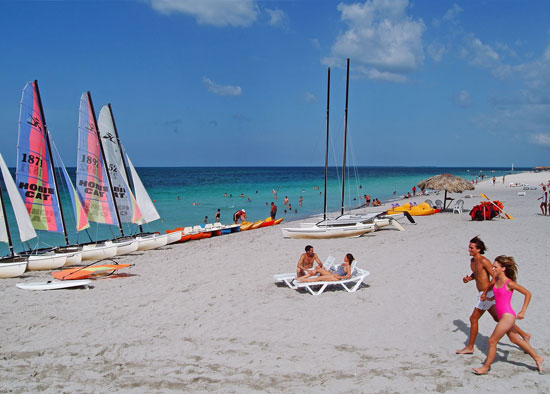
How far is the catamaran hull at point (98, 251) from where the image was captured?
15.0 meters

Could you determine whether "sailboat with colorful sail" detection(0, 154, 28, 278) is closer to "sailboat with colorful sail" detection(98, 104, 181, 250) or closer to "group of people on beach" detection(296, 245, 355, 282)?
"sailboat with colorful sail" detection(98, 104, 181, 250)

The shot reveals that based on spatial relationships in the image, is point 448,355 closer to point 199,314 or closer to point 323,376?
point 323,376

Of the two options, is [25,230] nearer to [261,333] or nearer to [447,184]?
[261,333]

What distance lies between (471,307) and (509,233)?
10.7 meters

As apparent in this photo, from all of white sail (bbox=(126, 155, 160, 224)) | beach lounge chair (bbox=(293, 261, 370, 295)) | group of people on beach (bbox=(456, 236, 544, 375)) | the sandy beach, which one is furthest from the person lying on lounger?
white sail (bbox=(126, 155, 160, 224))

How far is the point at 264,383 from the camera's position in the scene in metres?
5.93

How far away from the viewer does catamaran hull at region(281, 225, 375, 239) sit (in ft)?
59.3

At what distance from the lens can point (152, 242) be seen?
17.4m

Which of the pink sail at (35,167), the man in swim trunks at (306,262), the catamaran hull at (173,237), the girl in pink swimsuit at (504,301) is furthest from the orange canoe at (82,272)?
the girl in pink swimsuit at (504,301)

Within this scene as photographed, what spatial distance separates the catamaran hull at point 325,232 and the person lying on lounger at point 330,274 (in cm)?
769

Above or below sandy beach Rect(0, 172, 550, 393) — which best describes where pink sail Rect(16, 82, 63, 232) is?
above

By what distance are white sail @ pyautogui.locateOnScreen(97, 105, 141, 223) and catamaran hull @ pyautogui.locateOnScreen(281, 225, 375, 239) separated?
22.1ft

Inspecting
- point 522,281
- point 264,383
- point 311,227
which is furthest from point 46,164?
point 522,281

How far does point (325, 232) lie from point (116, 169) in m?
9.29
